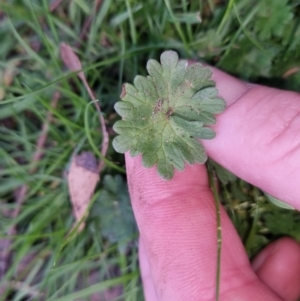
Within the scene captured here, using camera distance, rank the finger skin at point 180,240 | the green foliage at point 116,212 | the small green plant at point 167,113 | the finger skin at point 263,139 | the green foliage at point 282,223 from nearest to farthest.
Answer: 1. the finger skin at point 263,139
2. the small green plant at point 167,113
3. the finger skin at point 180,240
4. the green foliage at point 282,223
5. the green foliage at point 116,212

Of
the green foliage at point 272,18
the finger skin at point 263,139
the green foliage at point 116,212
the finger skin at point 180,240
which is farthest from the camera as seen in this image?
the green foliage at point 116,212

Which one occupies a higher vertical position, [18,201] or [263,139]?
[263,139]

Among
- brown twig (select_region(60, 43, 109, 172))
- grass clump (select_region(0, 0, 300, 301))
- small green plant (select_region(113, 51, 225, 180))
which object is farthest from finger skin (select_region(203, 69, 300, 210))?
brown twig (select_region(60, 43, 109, 172))

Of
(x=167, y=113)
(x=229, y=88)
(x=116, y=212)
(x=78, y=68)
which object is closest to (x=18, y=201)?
(x=116, y=212)

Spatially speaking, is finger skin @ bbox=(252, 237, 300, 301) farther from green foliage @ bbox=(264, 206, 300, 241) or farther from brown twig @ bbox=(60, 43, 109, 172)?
brown twig @ bbox=(60, 43, 109, 172)

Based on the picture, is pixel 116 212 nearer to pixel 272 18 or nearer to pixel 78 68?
pixel 78 68

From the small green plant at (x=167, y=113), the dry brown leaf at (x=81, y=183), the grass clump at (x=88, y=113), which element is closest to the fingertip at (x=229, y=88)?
the small green plant at (x=167, y=113)

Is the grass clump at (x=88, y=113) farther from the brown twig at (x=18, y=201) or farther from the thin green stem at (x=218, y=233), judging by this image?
the thin green stem at (x=218, y=233)
